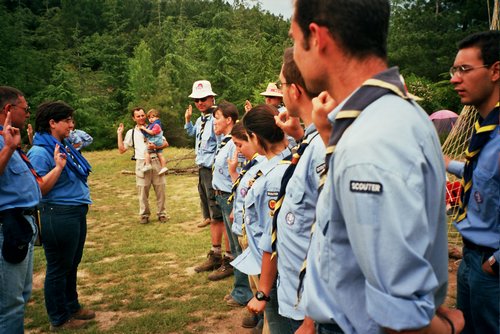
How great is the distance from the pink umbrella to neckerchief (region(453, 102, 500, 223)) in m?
10.4

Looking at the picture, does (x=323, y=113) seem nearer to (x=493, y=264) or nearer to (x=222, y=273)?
(x=493, y=264)

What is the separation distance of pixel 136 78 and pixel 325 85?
2886 centimetres

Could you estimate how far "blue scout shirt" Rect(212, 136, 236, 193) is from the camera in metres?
4.91

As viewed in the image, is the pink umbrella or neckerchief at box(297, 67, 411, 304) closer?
neckerchief at box(297, 67, 411, 304)

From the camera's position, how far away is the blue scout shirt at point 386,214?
3.20 feet

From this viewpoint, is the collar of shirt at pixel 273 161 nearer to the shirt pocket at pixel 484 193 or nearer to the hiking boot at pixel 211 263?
the shirt pocket at pixel 484 193

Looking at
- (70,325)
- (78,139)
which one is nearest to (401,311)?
(70,325)

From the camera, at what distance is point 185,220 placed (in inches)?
313

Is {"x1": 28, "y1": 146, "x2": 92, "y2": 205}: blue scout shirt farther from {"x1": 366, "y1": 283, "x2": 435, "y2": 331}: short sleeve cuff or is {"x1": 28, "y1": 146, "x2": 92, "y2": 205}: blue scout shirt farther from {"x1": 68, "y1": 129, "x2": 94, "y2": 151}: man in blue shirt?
{"x1": 366, "y1": 283, "x2": 435, "y2": 331}: short sleeve cuff

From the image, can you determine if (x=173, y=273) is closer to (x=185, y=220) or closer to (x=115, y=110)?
(x=185, y=220)

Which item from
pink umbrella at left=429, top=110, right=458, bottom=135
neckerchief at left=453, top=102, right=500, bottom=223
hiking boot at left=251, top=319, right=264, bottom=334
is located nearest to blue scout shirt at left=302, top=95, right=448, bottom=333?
neckerchief at left=453, top=102, right=500, bottom=223

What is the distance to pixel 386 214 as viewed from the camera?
97 centimetres

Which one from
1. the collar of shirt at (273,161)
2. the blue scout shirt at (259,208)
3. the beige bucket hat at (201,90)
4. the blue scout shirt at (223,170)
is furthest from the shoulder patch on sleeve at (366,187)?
the beige bucket hat at (201,90)

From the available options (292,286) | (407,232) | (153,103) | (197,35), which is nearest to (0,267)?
(292,286)
